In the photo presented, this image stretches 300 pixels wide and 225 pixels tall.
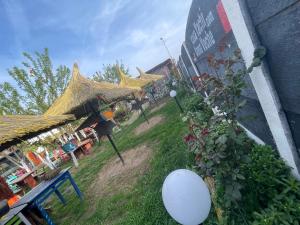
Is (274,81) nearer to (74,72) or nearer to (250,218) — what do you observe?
(250,218)

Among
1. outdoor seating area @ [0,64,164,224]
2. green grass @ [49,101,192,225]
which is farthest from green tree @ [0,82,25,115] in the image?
green grass @ [49,101,192,225]

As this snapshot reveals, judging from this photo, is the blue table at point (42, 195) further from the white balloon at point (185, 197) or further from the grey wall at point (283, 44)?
the grey wall at point (283, 44)

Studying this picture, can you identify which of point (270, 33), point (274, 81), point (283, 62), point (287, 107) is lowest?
point (287, 107)

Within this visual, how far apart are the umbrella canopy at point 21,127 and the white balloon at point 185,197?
4.28 meters

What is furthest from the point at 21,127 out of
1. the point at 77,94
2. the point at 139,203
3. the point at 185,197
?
the point at 185,197

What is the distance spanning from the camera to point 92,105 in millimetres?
10211

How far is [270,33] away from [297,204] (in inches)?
64.6

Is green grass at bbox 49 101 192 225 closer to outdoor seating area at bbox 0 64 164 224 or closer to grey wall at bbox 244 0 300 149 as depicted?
outdoor seating area at bbox 0 64 164 224

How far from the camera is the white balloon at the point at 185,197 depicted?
2.05m

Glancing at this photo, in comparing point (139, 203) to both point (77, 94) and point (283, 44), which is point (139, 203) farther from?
point (77, 94)

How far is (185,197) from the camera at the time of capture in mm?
2045

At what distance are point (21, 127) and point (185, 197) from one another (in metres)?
5.00

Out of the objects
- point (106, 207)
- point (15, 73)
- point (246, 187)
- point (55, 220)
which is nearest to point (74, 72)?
point (55, 220)

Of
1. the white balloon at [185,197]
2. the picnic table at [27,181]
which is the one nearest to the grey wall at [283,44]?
the white balloon at [185,197]
